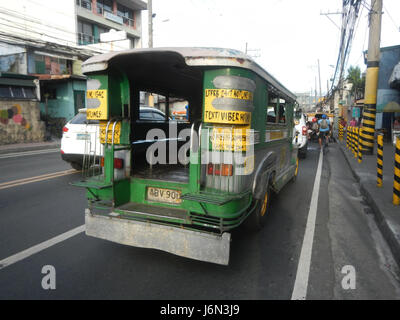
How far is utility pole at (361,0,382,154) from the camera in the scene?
1268cm

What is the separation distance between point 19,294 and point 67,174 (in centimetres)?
561

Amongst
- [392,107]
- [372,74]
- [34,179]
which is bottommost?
[34,179]

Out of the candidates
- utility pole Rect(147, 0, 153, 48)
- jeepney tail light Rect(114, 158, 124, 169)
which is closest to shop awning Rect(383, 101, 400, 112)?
utility pole Rect(147, 0, 153, 48)

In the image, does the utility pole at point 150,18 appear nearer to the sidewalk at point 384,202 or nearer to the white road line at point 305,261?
the sidewalk at point 384,202

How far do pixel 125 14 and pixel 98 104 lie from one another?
35995mm

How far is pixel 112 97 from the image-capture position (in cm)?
382

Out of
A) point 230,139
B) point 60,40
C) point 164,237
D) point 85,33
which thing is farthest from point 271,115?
point 85,33

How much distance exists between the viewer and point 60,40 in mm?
27531

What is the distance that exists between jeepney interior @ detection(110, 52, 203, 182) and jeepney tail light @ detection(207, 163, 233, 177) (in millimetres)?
705

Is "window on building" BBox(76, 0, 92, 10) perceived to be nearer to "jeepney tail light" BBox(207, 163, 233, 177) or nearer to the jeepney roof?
the jeepney roof

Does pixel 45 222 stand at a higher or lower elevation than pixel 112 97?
lower

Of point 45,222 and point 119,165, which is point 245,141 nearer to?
point 119,165

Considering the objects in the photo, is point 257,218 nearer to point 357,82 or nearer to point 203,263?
point 203,263
